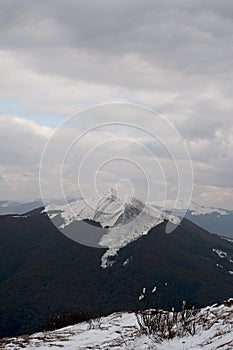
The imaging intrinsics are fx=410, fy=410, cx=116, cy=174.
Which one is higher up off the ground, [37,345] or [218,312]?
[218,312]

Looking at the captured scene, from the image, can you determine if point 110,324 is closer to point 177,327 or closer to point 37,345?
point 37,345

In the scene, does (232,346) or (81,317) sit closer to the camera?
(232,346)

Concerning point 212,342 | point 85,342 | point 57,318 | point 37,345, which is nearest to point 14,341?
point 37,345

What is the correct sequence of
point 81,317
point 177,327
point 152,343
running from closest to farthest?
point 152,343, point 177,327, point 81,317

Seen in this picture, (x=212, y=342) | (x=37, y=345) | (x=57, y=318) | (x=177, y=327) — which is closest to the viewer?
(x=212, y=342)

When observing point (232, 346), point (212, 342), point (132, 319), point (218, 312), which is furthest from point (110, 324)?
point (232, 346)

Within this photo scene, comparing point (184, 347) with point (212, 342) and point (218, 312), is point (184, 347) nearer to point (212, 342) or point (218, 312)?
point (212, 342)
